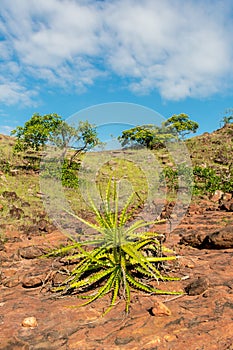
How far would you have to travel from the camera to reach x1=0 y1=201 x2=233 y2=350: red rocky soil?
7.52 feet

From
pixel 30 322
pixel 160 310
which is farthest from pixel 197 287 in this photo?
pixel 30 322

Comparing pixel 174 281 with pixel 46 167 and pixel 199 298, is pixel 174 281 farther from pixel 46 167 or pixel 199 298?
pixel 46 167

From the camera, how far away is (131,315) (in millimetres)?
2730

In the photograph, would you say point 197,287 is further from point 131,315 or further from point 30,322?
point 30,322

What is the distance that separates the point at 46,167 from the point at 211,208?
9056mm

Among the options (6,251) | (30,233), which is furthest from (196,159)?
(6,251)

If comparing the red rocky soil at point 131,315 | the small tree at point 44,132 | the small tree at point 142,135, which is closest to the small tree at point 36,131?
the small tree at point 44,132

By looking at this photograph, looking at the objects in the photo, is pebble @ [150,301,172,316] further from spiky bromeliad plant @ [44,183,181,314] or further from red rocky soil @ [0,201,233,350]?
spiky bromeliad plant @ [44,183,181,314]

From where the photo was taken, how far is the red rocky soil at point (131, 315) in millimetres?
2291

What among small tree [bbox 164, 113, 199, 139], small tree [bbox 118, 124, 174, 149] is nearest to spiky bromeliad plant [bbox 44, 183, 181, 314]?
small tree [bbox 118, 124, 174, 149]

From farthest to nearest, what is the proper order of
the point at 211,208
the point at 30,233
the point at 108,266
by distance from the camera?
the point at 211,208, the point at 30,233, the point at 108,266

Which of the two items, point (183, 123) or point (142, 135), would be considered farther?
point (183, 123)

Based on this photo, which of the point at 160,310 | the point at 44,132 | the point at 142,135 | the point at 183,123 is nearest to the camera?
the point at 160,310

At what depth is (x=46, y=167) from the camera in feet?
50.6
